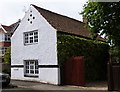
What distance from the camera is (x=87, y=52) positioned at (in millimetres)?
26016

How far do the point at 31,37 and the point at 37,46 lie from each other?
1.53 meters

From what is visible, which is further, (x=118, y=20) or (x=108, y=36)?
(x=108, y=36)

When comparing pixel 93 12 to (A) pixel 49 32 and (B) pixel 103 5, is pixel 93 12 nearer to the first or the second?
(B) pixel 103 5

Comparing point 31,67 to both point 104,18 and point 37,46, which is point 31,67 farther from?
point 104,18

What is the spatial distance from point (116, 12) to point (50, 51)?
8968mm

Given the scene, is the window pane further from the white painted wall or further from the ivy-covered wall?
the ivy-covered wall

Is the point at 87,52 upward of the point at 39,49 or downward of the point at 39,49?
downward

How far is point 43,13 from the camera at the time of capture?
26500 mm

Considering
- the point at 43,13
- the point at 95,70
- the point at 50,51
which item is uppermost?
the point at 43,13

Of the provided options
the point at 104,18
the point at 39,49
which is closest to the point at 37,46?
the point at 39,49

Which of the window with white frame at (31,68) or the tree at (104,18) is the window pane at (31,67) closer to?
the window with white frame at (31,68)

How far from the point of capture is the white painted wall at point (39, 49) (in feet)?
79.0

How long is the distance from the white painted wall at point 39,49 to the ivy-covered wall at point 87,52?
64 cm

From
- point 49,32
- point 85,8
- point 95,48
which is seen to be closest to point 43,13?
point 49,32
